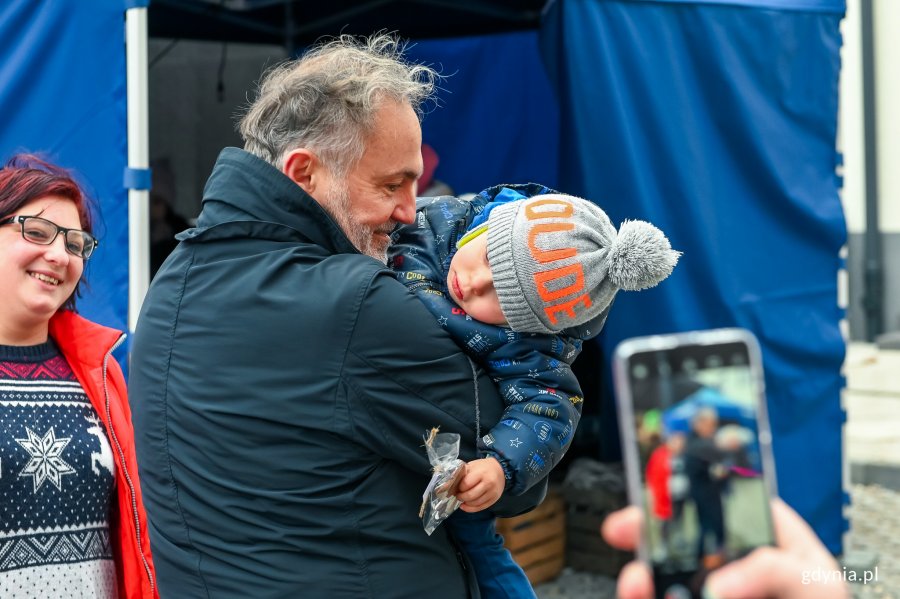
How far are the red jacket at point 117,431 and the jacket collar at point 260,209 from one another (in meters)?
0.77

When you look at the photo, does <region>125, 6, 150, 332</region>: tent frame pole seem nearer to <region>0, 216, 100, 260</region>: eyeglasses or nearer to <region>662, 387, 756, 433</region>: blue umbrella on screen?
<region>0, 216, 100, 260</region>: eyeglasses

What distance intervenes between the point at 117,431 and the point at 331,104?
978 mm

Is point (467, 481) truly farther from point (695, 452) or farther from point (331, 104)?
point (695, 452)

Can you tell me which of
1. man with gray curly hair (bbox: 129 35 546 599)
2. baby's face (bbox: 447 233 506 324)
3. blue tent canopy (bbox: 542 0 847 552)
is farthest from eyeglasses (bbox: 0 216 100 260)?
blue tent canopy (bbox: 542 0 847 552)

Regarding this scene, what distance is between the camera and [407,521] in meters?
1.53

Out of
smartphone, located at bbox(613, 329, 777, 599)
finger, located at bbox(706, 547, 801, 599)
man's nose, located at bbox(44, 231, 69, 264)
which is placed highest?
man's nose, located at bbox(44, 231, 69, 264)

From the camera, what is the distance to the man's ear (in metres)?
1.63

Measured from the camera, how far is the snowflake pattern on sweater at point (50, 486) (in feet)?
6.68

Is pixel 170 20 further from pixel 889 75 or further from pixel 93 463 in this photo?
pixel 889 75

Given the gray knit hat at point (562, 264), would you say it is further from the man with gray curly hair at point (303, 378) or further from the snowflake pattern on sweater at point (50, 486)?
the snowflake pattern on sweater at point (50, 486)

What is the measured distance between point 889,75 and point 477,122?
6046 millimetres

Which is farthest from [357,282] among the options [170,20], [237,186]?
[170,20]

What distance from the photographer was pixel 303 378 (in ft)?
4.80

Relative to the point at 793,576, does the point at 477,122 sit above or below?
above
